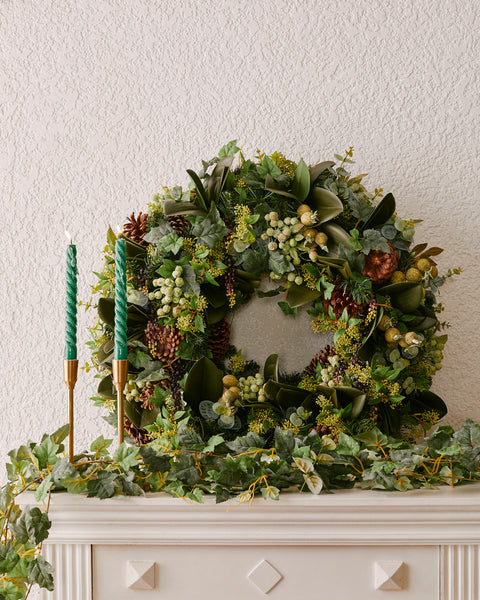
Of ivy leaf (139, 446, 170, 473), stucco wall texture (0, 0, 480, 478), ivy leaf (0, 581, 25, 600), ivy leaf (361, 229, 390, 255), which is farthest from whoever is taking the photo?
stucco wall texture (0, 0, 480, 478)

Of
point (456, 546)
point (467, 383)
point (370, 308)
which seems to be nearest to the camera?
point (456, 546)

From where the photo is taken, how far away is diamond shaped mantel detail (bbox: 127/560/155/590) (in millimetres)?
759

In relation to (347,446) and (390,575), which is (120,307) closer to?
(347,446)

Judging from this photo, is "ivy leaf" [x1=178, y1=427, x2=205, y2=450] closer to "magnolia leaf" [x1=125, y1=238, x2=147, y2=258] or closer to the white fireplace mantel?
the white fireplace mantel

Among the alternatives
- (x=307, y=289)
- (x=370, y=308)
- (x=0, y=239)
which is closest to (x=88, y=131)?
(x=0, y=239)

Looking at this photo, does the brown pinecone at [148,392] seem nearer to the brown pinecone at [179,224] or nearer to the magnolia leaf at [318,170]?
the brown pinecone at [179,224]

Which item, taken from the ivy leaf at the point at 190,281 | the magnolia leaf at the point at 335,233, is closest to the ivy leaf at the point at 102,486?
the ivy leaf at the point at 190,281

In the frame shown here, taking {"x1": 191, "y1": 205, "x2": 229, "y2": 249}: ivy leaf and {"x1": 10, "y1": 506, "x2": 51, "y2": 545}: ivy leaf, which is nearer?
{"x1": 10, "y1": 506, "x2": 51, "y2": 545}: ivy leaf

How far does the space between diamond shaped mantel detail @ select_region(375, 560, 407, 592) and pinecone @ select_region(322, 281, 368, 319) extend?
15.5 inches

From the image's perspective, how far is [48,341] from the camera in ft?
3.73

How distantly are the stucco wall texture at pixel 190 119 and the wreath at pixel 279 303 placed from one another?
16cm

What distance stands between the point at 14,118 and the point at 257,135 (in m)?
0.53

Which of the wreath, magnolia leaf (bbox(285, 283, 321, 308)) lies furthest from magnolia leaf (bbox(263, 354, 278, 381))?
magnolia leaf (bbox(285, 283, 321, 308))

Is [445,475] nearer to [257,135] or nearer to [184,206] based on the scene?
[184,206]
